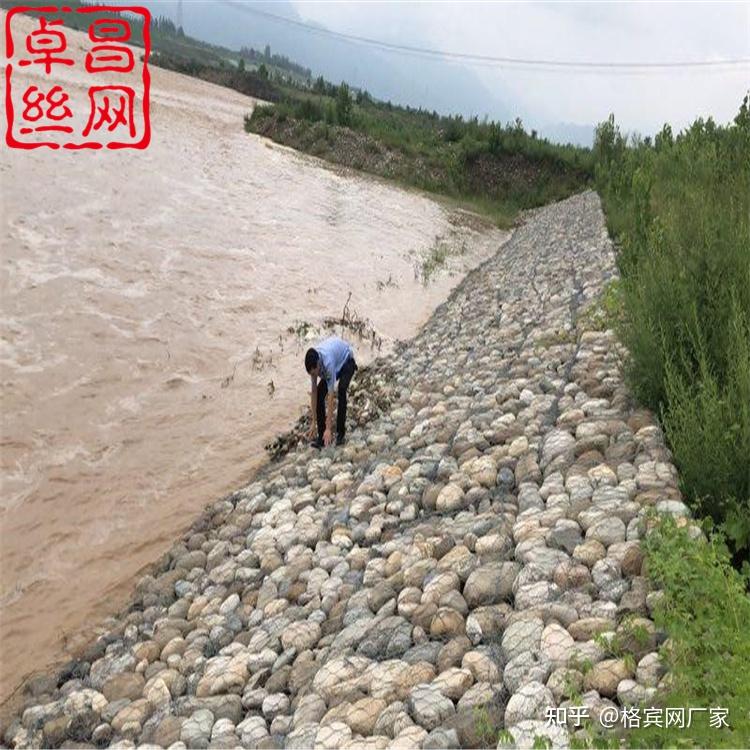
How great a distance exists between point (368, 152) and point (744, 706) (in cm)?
2738

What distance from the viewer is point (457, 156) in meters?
27.6

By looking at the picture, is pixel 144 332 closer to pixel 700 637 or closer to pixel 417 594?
pixel 417 594

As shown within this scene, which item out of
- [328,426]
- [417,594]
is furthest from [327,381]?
[417,594]

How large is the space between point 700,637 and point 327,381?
4048 mm

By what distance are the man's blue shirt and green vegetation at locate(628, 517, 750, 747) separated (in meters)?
3.47

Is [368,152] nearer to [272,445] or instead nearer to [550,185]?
[550,185]

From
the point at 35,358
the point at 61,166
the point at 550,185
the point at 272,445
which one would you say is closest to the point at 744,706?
the point at 272,445

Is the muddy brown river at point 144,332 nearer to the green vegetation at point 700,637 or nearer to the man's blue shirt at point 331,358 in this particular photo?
the man's blue shirt at point 331,358

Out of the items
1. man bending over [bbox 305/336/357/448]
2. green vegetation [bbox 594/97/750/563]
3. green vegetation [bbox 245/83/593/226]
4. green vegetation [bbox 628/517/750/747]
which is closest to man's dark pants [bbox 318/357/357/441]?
man bending over [bbox 305/336/357/448]

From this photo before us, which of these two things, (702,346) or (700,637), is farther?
(702,346)

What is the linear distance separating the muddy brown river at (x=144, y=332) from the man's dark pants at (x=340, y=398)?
3.24 feet

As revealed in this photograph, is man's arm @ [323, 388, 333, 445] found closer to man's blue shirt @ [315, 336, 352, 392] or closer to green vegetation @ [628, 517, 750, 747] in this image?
man's blue shirt @ [315, 336, 352, 392]

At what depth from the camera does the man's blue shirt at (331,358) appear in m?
6.10

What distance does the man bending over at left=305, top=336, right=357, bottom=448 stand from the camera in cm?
610
